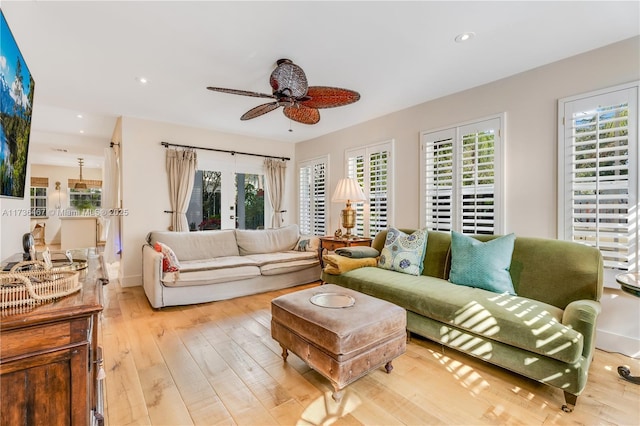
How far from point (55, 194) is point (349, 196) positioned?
1003 centimetres

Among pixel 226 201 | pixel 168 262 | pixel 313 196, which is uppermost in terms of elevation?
pixel 313 196

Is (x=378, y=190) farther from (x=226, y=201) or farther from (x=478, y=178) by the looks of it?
(x=226, y=201)

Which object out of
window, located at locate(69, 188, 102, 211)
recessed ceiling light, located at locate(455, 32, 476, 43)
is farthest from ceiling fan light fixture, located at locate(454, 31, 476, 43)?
window, located at locate(69, 188, 102, 211)

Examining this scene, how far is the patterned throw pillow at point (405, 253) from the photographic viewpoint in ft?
9.99

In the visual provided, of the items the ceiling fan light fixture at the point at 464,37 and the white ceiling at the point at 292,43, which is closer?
the white ceiling at the point at 292,43

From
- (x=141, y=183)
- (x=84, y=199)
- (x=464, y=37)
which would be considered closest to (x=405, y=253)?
(x=464, y=37)

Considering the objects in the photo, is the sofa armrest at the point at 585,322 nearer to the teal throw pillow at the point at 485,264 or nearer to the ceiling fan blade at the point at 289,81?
the teal throw pillow at the point at 485,264

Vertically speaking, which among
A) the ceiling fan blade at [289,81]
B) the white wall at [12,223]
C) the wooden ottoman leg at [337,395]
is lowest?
the wooden ottoman leg at [337,395]

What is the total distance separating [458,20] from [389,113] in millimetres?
2028

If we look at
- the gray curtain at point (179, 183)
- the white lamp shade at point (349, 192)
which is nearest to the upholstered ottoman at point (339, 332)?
the white lamp shade at point (349, 192)

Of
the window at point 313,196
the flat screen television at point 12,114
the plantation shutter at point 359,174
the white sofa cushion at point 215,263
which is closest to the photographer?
the flat screen television at point 12,114

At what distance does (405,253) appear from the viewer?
3.12 meters

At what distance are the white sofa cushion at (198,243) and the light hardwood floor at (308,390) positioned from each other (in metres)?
1.49

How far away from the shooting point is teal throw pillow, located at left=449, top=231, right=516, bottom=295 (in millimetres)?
2445
